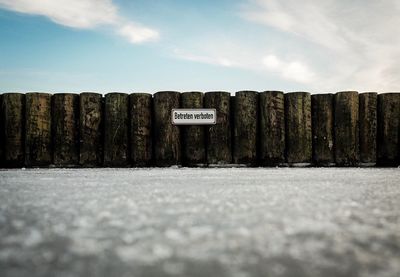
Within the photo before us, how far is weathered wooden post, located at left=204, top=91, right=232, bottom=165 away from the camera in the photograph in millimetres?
3619

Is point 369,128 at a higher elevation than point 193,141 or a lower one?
higher

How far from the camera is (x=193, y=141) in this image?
142 inches

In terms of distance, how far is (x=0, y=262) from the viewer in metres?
0.33

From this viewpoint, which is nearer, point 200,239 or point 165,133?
point 200,239

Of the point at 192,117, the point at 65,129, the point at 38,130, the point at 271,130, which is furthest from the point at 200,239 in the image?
the point at 38,130

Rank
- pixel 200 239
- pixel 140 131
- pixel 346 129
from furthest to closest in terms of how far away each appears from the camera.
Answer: pixel 346 129 < pixel 140 131 < pixel 200 239

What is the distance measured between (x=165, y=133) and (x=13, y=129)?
1397mm

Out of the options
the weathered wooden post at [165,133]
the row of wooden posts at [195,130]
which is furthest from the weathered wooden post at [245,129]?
the weathered wooden post at [165,133]

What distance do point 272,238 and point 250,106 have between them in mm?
3253

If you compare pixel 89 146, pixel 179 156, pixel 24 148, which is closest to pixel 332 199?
pixel 179 156

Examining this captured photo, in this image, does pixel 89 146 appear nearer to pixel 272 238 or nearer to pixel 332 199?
pixel 332 199

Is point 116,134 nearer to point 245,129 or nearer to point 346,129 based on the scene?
point 245,129

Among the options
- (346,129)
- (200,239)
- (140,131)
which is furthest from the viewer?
(346,129)

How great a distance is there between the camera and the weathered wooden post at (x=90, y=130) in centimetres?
360
